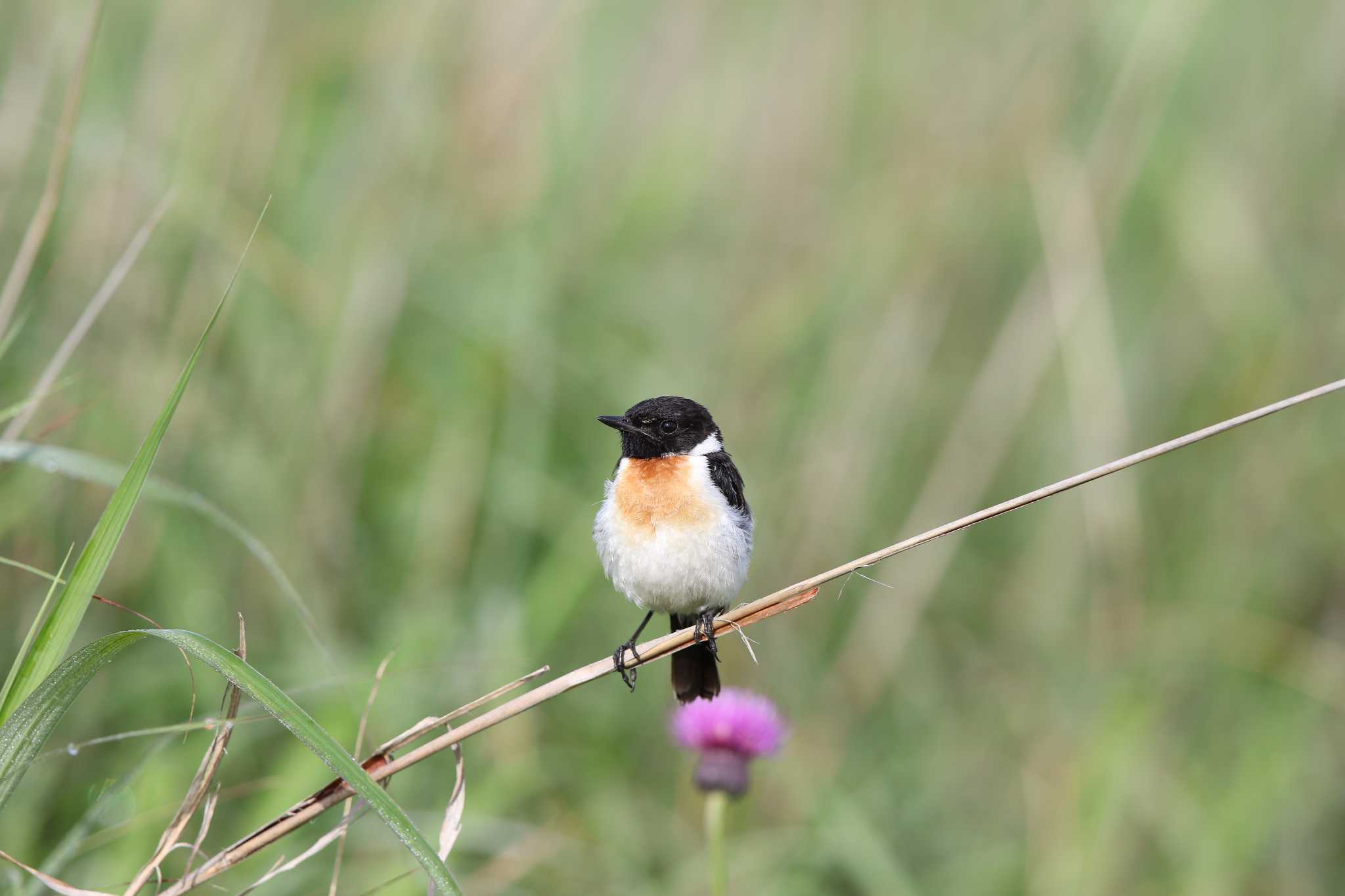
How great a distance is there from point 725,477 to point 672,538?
0.28 meters

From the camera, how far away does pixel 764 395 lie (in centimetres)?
473

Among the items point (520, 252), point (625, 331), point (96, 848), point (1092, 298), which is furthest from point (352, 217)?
point (1092, 298)

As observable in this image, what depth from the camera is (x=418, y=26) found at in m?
4.37

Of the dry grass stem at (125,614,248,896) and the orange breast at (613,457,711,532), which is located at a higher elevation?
the orange breast at (613,457,711,532)

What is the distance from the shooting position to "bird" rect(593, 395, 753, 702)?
115 inches

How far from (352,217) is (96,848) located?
2.36m

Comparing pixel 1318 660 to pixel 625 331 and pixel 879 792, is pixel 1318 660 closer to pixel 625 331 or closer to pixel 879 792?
pixel 879 792

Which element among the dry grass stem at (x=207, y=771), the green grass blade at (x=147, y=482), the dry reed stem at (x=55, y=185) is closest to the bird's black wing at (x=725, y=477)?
the green grass blade at (x=147, y=482)

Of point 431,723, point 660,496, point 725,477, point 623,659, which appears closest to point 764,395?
point 725,477

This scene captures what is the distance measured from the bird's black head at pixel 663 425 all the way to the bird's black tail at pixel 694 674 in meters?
0.52

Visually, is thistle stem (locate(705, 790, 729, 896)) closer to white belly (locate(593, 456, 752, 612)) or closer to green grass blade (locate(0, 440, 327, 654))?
white belly (locate(593, 456, 752, 612))

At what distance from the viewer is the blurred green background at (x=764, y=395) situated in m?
3.75

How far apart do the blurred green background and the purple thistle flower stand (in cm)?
73

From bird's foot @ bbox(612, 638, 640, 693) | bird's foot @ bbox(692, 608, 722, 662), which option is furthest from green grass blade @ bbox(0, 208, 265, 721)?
bird's foot @ bbox(692, 608, 722, 662)
